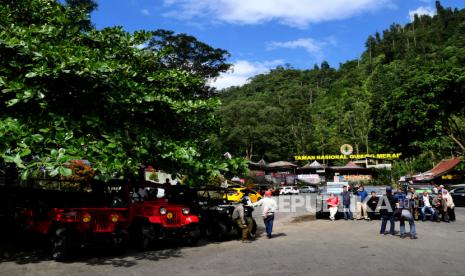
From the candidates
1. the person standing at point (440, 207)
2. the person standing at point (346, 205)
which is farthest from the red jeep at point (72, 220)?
the person standing at point (440, 207)

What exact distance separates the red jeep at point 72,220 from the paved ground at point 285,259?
1.42 ft

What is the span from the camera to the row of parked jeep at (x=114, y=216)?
36.3 feet

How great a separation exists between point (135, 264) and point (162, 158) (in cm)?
313

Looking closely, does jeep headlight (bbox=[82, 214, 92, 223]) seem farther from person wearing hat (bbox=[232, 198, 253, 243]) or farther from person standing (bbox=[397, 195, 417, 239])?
person standing (bbox=[397, 195, 417, 239])

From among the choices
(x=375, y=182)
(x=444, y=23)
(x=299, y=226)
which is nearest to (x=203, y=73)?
(x=375, y=182)

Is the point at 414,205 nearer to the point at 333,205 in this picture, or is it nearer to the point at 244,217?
the point at 333,205

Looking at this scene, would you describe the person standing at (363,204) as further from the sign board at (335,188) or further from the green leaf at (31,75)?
the green leaf at (31,75)

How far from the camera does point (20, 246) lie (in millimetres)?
12953

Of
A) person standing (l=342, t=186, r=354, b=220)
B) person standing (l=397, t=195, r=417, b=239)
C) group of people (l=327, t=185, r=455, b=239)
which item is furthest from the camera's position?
person standing (l=342, t=186, r=354, b=220)

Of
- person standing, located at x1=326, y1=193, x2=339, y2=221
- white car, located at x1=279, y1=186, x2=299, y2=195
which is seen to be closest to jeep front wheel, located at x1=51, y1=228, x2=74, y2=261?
person standing, located at x1=326, y1=193, x2=339, y2=221

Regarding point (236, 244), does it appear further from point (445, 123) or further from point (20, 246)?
point (445, 123)

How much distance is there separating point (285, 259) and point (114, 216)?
4.78 meters

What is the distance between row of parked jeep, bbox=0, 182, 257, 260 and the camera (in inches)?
435

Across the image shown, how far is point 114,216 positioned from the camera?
11.9 metres
